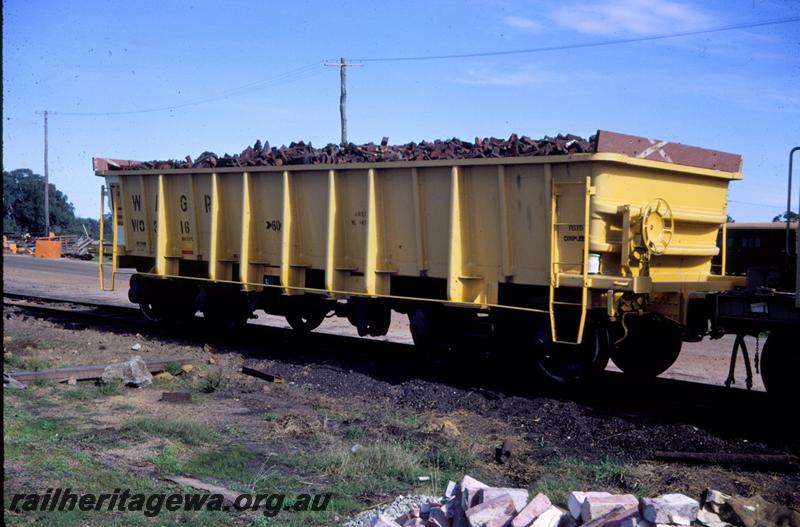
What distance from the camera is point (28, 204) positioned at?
6681 cm

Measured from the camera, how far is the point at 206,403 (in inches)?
396

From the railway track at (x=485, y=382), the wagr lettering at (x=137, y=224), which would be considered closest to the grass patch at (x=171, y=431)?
the railway track at (x=485, y=382)

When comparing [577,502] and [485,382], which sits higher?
[577,502]

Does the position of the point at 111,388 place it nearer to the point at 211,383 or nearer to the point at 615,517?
the point at 211,383

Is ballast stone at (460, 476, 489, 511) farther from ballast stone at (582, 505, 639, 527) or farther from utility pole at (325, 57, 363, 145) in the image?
utility pole at (325, 57, 363, 145)

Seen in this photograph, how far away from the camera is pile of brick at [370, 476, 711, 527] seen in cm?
477

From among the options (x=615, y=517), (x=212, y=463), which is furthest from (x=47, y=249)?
(x=615, y=517)

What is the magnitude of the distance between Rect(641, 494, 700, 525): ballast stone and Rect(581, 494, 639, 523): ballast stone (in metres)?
0.14

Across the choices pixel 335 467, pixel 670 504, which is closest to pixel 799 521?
pixel 670 504

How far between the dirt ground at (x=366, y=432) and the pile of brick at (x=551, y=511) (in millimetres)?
1057

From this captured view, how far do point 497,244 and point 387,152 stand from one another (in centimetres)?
245

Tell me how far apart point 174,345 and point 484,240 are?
6471 millimetres

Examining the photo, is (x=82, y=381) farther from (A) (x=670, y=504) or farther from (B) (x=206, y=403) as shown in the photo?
(A) (x=670, y=504)

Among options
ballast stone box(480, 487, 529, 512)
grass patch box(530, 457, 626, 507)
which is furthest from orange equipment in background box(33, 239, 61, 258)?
ballast stone box(480, 487, 529, 512)
